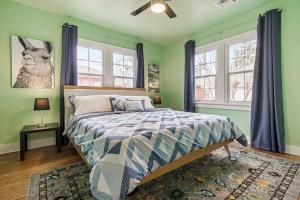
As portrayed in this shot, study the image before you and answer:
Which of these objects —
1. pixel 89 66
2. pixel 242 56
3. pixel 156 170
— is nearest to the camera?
pixel 156 170

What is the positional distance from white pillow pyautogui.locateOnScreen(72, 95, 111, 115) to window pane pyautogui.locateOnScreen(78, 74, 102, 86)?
2.22 feet

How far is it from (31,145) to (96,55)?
88.4 inches

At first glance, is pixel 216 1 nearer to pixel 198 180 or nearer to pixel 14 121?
pixel 198 180

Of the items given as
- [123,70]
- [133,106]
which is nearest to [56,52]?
[123,70]

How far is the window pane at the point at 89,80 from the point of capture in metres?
3.49

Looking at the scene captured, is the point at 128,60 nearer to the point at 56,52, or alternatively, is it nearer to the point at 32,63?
the point at 56,52

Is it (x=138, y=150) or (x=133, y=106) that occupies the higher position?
(x=133, y=106)

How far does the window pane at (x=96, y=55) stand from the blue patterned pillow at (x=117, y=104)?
48.3 inches

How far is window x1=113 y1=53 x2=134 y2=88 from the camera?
4.00m

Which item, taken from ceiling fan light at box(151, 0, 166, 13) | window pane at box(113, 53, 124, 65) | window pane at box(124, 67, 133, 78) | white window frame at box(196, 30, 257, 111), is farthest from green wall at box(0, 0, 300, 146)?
ceiling fan light at box(151, 0, 166, 13)

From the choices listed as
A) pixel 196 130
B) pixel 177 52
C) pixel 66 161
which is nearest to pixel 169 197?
pixel 196 130

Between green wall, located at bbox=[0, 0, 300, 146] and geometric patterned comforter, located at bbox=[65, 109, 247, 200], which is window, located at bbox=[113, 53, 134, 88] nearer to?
green wall, located at bbox=[0, 0, 300, 146]

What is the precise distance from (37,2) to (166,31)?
2.67 m

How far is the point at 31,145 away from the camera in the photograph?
9.30ft
